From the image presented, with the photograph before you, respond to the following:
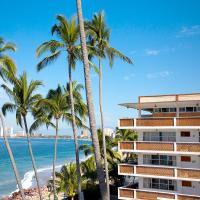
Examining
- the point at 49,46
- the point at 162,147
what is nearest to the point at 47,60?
the point at 49,46

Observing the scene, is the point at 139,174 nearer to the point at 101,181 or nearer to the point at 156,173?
the point at 156,173

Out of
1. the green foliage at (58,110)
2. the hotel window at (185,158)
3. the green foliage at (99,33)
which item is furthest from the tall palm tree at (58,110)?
the hotel window at (185,158)

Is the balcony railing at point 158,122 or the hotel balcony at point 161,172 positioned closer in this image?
the hotel balcony at point 161,172

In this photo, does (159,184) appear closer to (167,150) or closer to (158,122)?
(167,150)

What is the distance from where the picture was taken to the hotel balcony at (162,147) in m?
25.8

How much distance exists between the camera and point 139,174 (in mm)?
27797

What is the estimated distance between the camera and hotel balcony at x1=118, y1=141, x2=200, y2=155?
84.5 ft

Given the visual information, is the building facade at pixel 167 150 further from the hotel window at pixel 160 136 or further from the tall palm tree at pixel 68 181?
the tall palm tree at pixel 68 181

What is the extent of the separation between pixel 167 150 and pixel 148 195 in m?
3.71

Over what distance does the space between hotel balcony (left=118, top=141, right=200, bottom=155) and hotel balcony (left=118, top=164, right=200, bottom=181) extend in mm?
1229

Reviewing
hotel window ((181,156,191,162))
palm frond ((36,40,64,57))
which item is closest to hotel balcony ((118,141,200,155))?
hotel window ((181,156,191,162))

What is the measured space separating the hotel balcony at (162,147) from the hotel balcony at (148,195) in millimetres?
3023

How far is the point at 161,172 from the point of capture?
88.1ft

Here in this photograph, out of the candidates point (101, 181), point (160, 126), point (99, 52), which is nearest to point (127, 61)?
point (99, 52)
